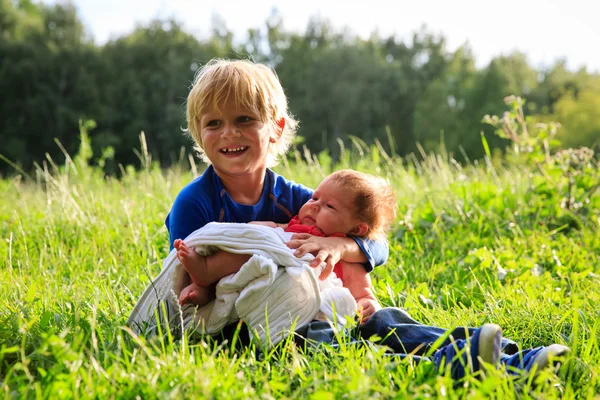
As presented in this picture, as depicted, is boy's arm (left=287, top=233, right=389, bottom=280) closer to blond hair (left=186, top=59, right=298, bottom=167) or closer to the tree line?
blond hair (left=186, top=59, right=298, bottom=167)

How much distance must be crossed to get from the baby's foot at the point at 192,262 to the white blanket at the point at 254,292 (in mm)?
35

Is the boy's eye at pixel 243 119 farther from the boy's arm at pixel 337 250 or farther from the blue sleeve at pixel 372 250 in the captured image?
the blue sleeve at pixel 372 250

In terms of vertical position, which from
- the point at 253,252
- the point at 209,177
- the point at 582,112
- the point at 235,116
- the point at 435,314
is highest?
the point at 235,116

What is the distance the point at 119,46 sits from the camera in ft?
116

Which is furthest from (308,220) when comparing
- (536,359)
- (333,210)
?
(536,359)

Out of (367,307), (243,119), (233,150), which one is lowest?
(367,307)

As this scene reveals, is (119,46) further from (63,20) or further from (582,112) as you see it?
(582,112)

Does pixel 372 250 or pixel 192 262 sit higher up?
pixel 192 262

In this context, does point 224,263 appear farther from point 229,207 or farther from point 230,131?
point 230,131

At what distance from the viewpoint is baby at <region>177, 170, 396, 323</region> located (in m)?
2.72

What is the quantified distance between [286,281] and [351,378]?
0.69 meters

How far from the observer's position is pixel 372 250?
2836 millimetres

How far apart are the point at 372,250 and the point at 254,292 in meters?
0.72

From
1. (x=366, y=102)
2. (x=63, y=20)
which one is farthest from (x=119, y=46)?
(x=366, y=102)
